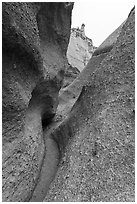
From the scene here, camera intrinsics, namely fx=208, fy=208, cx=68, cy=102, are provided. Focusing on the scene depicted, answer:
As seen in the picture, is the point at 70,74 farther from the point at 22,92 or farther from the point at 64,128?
the point at 22,92

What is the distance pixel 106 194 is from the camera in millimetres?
1216

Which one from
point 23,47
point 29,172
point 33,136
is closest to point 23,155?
point 29,172

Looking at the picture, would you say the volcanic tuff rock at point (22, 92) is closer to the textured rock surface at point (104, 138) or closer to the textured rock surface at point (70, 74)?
the textured rock surface at point (104, 138)

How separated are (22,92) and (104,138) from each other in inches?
27.7

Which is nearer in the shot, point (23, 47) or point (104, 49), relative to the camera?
point (23, 47)

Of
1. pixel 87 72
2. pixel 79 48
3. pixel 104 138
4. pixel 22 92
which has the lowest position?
pixel 104 138

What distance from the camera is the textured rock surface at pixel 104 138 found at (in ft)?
4.17

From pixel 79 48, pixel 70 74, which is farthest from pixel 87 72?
pixel 79 48

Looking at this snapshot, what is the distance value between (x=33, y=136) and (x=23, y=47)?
31.3 inches

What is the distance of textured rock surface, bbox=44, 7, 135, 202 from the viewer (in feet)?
4.17

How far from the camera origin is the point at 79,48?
7.28 m

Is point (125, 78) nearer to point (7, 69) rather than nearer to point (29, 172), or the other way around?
point (7, 69)

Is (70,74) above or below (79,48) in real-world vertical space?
below

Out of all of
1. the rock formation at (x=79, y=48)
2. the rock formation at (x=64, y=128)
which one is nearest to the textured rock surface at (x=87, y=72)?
the rock formation at (x=64, y=128)
